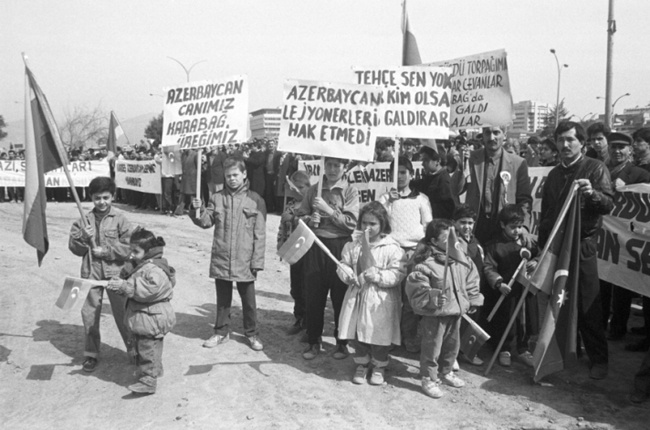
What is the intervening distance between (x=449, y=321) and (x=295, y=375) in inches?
60.6

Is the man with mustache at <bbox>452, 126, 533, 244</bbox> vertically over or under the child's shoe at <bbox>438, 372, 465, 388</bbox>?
over

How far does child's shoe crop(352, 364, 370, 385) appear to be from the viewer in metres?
5.56

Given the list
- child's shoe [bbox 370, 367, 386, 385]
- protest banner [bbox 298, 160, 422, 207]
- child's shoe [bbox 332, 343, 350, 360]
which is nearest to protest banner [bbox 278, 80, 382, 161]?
child's shoe [bbox 332, 343, 350, 360]

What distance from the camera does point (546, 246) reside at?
5492mm

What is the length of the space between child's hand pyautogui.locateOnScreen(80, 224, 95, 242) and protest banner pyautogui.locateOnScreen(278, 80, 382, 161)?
78.2 inches

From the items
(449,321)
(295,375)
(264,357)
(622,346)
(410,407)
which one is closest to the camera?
(410,407)

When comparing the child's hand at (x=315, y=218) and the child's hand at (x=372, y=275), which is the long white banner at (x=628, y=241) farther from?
the child's hand at (x=315, y=218)

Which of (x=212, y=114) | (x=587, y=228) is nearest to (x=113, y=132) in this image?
(x=212, y=114)

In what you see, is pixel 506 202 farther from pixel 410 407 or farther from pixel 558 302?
pixel 410 407

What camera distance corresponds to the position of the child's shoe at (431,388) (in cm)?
524

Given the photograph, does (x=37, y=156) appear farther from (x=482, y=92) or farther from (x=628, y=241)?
(x=628, y=241)

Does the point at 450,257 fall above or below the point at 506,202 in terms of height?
below

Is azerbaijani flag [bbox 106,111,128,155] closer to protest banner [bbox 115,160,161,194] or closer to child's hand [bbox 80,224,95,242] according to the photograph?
protest banner [bbox 115,160,161,194]

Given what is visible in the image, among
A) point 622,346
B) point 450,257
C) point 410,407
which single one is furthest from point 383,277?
point 622,346
